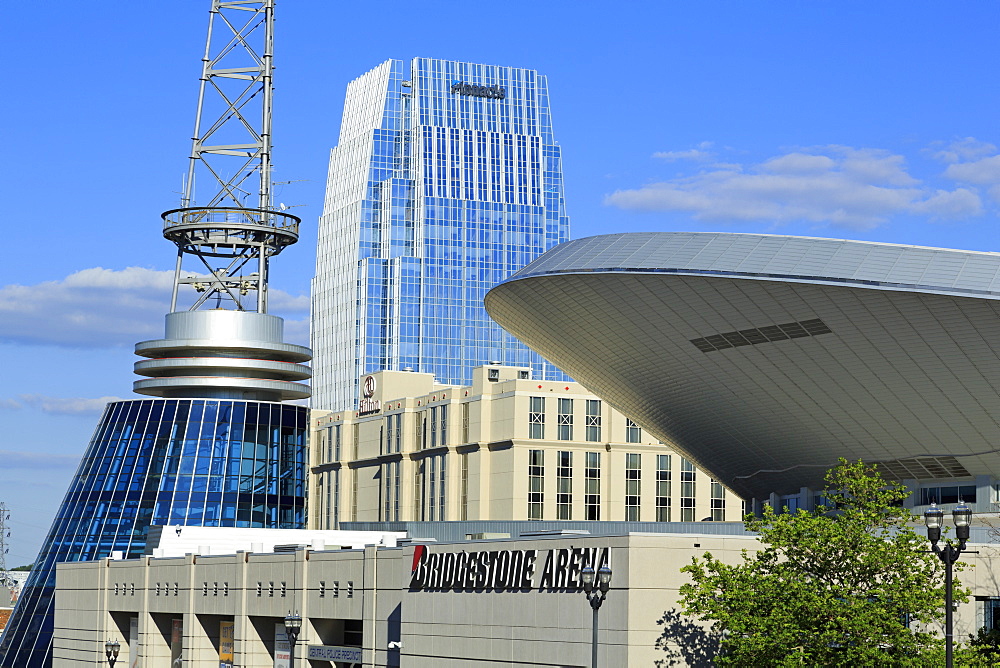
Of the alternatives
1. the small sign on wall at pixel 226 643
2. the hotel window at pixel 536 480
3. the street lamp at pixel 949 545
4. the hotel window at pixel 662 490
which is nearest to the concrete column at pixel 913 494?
the small sign on wall at pixel 226 643

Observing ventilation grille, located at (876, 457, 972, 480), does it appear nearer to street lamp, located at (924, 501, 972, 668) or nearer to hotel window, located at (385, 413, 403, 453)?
street lamp, located at (924, 501, 972, 668)

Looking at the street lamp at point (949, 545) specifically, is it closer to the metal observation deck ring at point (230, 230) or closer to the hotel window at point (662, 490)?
the metal observation deck ring at point (230, 230)

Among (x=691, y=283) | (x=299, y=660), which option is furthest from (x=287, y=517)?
(x=691, y=283)

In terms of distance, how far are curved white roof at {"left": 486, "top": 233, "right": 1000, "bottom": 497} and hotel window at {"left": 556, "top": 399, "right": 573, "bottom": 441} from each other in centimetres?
6987

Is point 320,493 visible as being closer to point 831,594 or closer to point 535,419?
point 535,419

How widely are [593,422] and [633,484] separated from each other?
23.9ft

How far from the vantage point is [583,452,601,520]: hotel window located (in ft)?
483

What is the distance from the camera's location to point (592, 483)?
147500mm

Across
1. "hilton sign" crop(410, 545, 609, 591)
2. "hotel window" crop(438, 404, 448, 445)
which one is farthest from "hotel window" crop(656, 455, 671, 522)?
"hilton sign" crop(410, 545, 609, 591)

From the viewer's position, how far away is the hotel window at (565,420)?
14575 cm

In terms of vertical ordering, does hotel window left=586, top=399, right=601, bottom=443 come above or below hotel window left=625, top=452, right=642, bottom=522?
above

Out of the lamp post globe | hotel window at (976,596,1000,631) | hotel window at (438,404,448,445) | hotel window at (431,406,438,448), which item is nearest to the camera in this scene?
the lamp post globe

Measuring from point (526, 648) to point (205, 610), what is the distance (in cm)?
2862

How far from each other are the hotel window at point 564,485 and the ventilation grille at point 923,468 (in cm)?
7987
